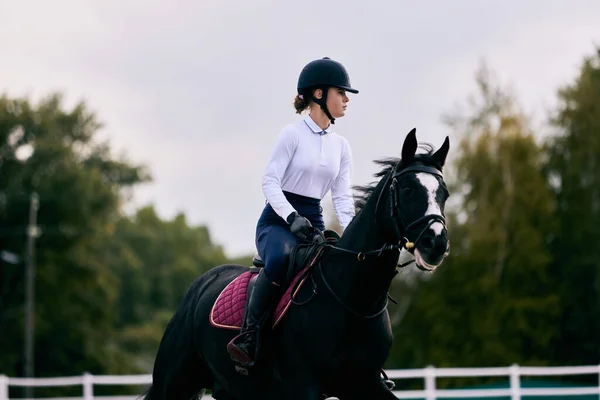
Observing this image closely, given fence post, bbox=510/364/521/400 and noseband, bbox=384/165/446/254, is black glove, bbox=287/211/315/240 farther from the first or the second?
fence post, bbox=510/364/521/400

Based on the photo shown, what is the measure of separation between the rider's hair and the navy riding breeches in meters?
0.64

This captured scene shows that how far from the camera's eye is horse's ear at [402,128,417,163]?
7148mm

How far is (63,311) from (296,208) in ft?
148

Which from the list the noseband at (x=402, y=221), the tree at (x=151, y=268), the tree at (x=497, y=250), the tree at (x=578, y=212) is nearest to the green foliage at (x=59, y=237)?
the tree at (x=151, y=268)

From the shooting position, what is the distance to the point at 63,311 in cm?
5162

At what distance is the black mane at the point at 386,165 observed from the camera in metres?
7.26

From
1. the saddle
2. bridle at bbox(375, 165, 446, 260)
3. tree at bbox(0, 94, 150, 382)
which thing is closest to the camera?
bridle at bbox(375, 165, 446, 260)

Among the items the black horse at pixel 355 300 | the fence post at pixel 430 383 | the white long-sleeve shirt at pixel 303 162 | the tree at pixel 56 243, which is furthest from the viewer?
the tree at pixel 56 243

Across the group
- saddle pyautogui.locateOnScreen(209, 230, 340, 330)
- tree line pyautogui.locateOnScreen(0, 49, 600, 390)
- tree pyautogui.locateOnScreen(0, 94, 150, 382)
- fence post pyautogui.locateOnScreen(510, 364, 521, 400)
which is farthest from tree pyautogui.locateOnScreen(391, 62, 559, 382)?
saddle pyautogui.locateOnScreen(209, 230, 340, 330)

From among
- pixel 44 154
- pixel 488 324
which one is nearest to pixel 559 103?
pixel 488 324

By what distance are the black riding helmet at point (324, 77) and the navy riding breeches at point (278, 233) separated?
69 cm

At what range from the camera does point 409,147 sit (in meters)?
7.20

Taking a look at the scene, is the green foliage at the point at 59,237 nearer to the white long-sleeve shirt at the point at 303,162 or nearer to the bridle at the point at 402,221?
the white long-sleeve shirt at the point at 303,162

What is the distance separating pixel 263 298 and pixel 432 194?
5.35 feet
